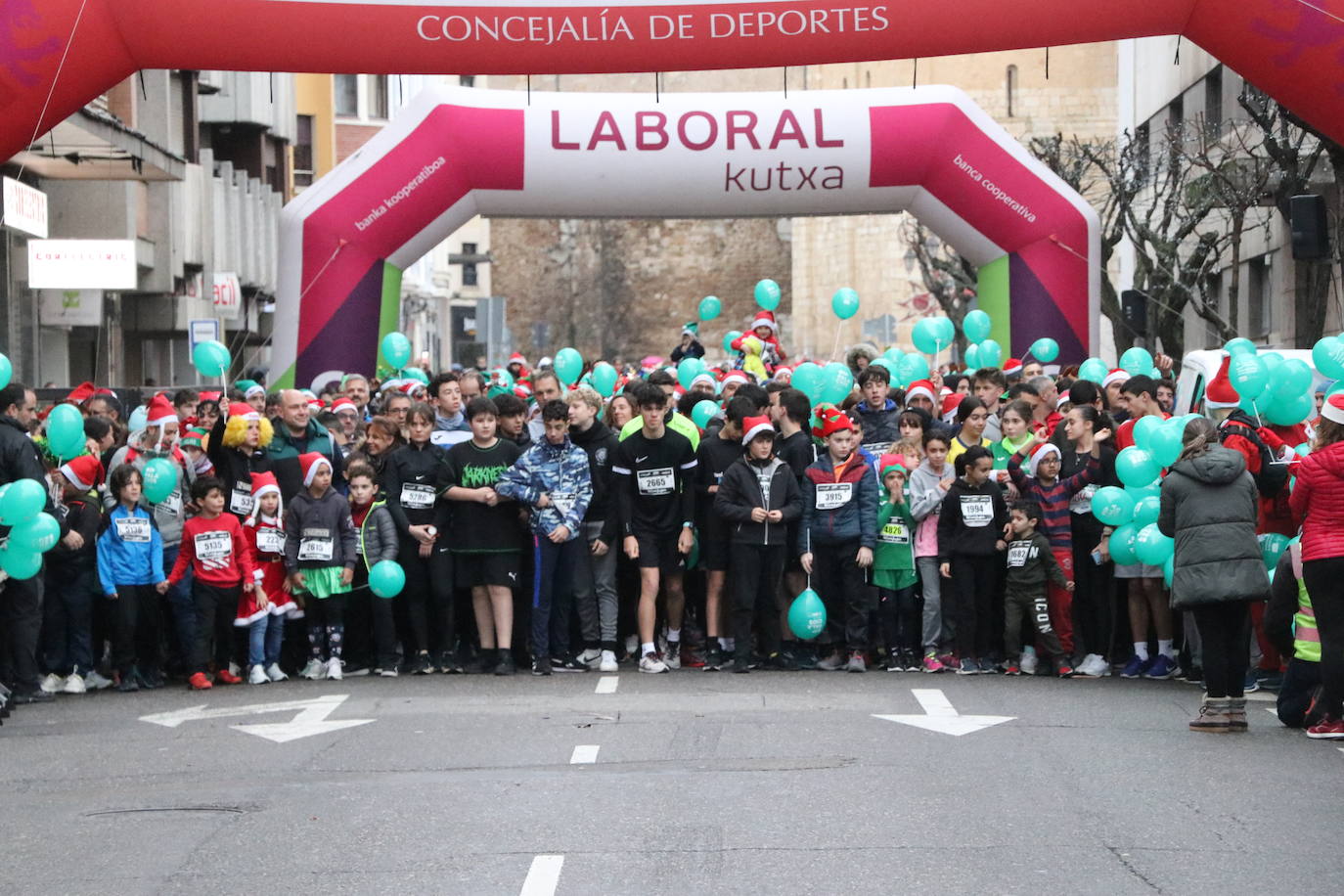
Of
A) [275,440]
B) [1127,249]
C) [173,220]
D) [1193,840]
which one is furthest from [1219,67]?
[1193,840]

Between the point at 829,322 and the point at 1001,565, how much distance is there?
47712 millimetres

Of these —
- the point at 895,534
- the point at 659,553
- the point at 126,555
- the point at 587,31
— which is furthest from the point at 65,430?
the point at 895,534

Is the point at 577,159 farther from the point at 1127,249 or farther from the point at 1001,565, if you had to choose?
the point at 1127,249

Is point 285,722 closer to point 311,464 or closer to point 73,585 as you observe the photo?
point 73,585

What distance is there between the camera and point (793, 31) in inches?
543

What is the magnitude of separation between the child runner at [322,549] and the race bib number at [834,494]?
2834mm

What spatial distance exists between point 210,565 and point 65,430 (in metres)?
1.23

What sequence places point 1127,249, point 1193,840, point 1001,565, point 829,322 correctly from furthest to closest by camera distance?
point 829,322 → point 1127,249 → point 1001,565 → point 1193,840

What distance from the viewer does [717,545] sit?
13.4 meters

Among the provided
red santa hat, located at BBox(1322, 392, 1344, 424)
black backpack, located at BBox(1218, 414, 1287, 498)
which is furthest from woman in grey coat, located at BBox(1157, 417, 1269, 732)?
black backpack, located at BBox(1218, 414, 1287, 498)

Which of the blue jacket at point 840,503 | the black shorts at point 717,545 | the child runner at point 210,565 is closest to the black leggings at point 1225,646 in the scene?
the blue jacket at point 840,503

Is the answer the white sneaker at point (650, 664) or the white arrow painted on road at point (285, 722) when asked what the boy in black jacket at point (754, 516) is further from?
the white arrow painted on road at point (285, 722)

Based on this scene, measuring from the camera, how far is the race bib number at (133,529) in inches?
498

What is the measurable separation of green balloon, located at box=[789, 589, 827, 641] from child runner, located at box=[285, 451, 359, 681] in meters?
2.66
